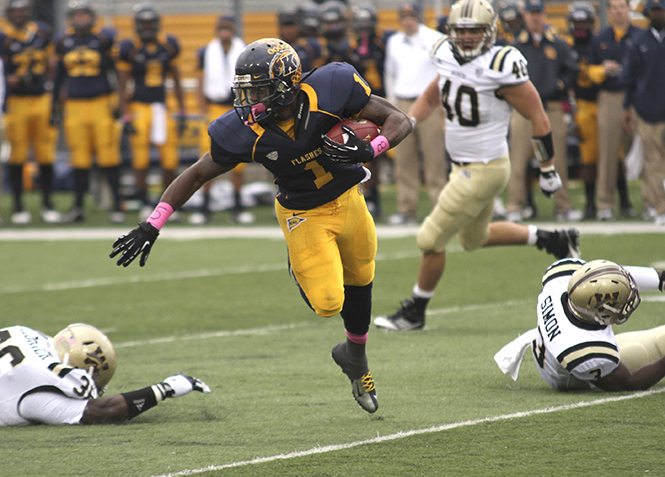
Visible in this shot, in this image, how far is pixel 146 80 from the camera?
11.2m

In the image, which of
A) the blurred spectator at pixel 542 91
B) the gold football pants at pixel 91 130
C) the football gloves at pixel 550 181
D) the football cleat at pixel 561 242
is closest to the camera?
the football gloves at pixel 550 181

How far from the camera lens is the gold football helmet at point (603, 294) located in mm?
3814

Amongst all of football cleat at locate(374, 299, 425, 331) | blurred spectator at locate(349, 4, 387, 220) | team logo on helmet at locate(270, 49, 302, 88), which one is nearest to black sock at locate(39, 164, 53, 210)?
blurred spectator at locate(349, 4, 387, 220)

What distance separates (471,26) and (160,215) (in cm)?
264

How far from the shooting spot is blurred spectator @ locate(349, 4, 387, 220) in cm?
1110

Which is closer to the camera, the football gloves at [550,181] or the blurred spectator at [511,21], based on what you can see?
the football gloves at [550,181]

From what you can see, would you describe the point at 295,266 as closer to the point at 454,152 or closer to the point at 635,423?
the point at 635,423

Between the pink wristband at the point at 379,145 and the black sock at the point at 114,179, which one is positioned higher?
the pink wristband at the point at 379,145

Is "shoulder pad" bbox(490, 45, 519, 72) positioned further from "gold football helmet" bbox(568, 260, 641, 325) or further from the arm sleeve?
the arm sleeve

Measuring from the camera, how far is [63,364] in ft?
13.2

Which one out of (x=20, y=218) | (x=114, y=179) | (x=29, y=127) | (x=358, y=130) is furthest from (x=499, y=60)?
(x=20, y=218)

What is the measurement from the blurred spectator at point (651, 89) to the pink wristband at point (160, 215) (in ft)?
21.4

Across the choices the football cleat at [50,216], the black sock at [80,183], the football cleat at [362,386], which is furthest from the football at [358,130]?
the football cleat at [50,216]

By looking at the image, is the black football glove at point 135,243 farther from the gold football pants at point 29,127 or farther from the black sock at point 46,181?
the black sock at point 46,181
